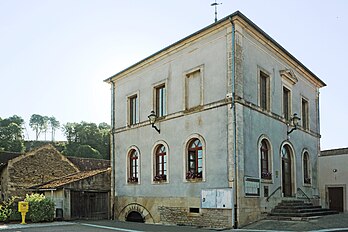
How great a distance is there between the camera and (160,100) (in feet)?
60.5

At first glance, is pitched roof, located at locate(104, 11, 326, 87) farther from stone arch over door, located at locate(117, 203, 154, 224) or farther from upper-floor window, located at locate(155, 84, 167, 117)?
stone arch over door, located at locate(117, 203, 154, 224)

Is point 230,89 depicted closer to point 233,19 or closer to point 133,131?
point 233,19

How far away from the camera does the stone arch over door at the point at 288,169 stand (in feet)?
57.2

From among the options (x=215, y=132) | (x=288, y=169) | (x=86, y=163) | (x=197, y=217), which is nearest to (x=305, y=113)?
(x=288, y=169)

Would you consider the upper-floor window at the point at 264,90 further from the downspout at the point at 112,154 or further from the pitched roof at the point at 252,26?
the downspout at the point at 112,154

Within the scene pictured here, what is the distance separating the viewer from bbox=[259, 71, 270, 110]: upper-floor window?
1663cm

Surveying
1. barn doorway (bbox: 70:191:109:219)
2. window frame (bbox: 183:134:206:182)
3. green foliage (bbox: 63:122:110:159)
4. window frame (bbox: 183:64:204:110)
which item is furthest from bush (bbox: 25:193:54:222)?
green foliage (bbox: 63:122:110:159)

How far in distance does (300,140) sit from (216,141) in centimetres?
639

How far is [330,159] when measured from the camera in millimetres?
20875

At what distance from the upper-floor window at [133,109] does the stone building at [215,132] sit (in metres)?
0.05

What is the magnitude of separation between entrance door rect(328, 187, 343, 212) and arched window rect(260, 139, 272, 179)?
246 inches

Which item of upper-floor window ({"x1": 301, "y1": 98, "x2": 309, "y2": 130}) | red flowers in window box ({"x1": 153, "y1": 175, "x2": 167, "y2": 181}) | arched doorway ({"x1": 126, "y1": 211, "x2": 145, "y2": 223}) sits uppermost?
upper-floor window ({"x1": 301, "y1": 98, "x2": 309, "y2": 130})

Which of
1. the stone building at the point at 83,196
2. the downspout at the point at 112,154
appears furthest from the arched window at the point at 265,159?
the stone building at the point at 83,196

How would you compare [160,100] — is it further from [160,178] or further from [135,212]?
[135,212]
